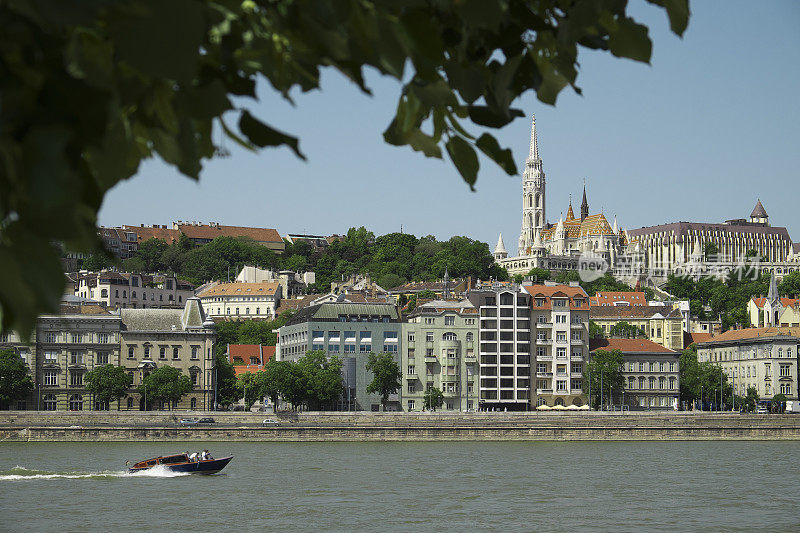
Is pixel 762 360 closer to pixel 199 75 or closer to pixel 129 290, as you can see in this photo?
pixel 129 290

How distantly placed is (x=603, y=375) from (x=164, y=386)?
94.9 feet

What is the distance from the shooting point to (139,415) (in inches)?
2606

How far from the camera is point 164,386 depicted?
71.5m

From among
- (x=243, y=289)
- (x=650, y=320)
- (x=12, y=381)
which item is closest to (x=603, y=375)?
(x=650, y=320)

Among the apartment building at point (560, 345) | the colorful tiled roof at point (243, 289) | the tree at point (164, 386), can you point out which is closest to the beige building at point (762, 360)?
the apartment building at point (560, 345)

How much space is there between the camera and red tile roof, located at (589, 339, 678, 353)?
8412cm

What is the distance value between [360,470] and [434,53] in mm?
40518

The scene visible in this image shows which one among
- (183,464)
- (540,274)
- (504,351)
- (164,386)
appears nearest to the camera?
(183,464)

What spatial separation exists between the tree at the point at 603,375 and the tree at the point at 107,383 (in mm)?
30286

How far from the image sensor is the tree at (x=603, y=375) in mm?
79062

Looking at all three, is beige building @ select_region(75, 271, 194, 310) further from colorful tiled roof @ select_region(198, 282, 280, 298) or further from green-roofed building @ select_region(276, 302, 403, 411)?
green-roofed building @ select_region(276, 302, 403, 411)

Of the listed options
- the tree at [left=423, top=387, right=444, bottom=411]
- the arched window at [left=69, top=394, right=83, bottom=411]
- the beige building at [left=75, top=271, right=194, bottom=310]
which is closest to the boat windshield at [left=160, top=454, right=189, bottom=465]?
the arched window at [left=69, top=394, right=83, bottom=411]

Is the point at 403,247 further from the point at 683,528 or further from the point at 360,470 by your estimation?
the point at 683,528

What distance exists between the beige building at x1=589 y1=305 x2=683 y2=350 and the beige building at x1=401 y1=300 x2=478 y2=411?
2499cm
